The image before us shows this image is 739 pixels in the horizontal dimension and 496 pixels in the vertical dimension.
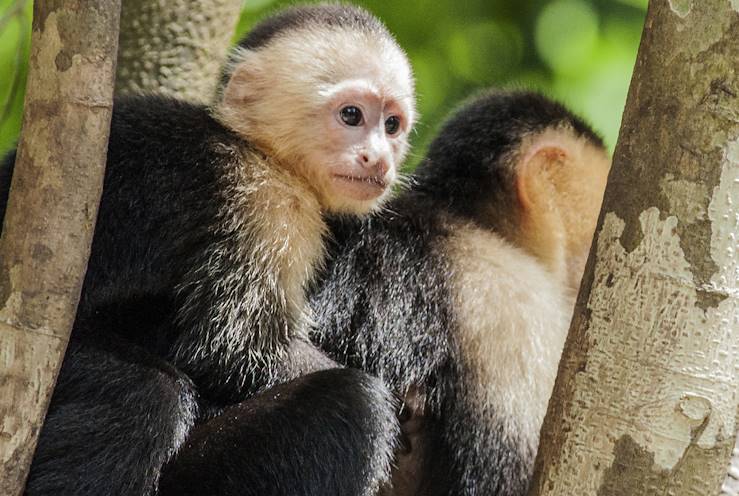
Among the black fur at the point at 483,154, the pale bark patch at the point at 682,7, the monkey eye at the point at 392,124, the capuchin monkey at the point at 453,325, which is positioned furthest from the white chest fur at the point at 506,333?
the pale bark patch at the point at 682,7

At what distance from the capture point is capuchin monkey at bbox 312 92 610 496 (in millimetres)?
3615

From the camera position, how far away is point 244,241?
133 inches

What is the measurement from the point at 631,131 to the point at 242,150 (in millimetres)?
1549

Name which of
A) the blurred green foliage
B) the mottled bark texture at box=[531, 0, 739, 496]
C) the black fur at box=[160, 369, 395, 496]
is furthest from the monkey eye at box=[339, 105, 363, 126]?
the blurred green foliage

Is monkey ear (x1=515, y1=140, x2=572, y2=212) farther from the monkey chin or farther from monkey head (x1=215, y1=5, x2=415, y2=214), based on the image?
the monkey chin

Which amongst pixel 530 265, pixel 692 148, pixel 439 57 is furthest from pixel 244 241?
pixel 439 57

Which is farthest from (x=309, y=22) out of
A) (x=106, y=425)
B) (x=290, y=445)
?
(x=106, y=425)

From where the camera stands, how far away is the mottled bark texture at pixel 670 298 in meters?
2.38

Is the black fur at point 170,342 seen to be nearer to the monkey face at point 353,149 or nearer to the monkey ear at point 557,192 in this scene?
the monkey face at point 353,149

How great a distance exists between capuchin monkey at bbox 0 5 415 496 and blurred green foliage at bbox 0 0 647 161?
257 centimetres

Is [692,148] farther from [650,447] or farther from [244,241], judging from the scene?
[244,241]

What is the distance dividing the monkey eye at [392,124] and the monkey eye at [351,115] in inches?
5.8

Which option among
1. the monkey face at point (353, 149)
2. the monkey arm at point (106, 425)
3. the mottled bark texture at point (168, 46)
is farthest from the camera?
the mottled bark texture at point (168, 46)

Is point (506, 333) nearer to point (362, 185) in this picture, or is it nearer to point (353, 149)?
point (362, 185)
